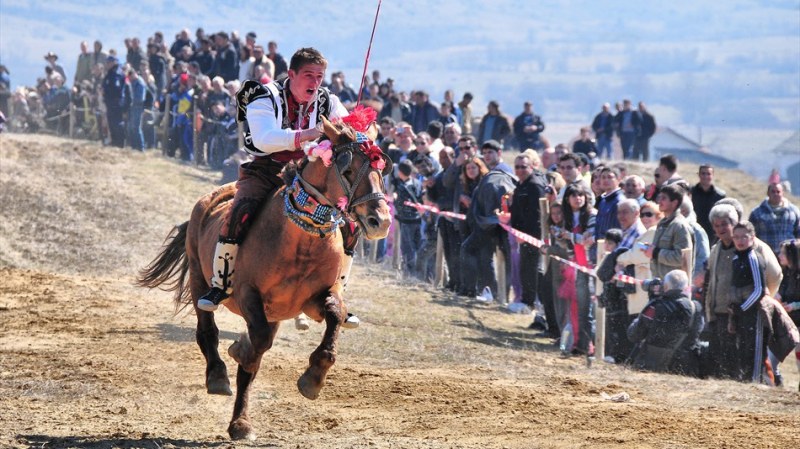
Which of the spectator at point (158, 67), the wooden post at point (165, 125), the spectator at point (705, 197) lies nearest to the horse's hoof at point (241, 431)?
the spectator at point (705, 197)

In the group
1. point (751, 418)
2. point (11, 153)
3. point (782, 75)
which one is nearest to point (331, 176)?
point (751, 418)

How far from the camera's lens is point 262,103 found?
8.59 m

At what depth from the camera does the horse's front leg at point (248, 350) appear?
825 cm

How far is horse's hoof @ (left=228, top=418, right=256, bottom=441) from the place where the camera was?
852cm

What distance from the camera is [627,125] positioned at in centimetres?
3212

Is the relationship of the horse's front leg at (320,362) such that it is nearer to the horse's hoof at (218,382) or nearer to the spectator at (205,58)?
the horse's hoof at (218,382)

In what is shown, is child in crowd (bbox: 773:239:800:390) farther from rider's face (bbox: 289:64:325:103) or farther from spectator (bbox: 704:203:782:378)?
rider's face (bbox: 289:64:325:103)

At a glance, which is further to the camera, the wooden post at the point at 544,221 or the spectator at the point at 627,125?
the spectator at the point at 627,125

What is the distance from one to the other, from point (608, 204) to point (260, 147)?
608 centimetres

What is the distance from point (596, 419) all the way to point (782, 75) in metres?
126

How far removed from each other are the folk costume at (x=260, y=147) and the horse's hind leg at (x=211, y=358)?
0.33 m

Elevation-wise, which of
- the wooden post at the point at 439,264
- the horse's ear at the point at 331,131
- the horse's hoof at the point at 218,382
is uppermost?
the horse's ear at the point at 331,131

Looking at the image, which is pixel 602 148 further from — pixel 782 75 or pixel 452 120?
pixel 782 75

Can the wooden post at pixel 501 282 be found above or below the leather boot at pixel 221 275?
below
